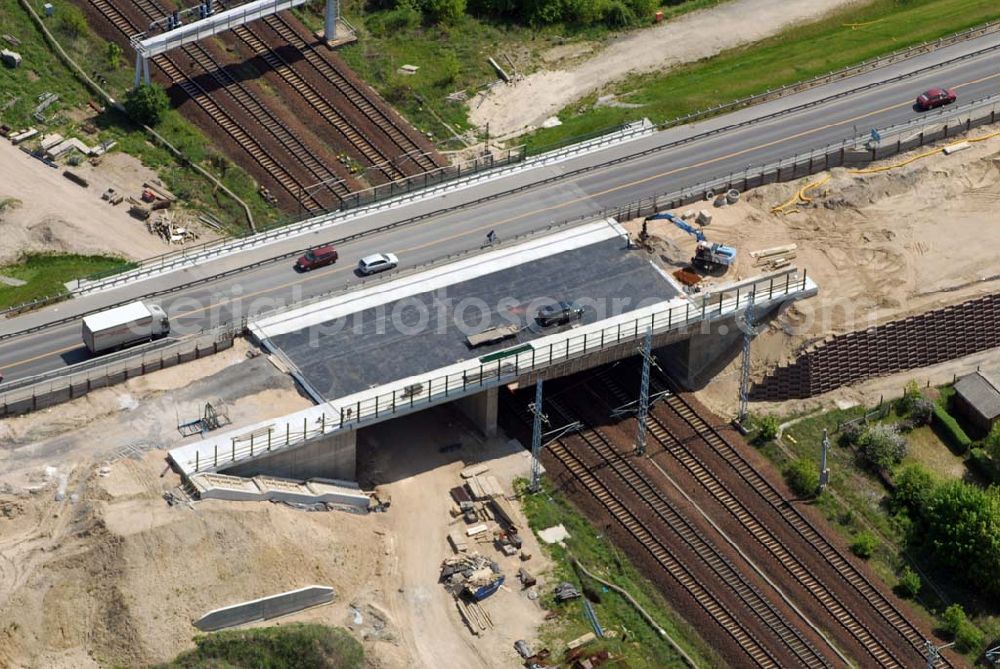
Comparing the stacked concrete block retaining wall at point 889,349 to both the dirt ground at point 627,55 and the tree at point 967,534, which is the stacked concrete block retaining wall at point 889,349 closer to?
the tree at point 967,534

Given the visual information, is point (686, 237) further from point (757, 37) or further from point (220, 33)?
point (220, 33)

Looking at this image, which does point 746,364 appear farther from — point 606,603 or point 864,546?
point 606,603

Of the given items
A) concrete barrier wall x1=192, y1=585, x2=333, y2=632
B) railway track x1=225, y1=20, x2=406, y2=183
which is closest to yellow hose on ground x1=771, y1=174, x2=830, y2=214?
railway track x1=225, y1=20, x2=406, y2=183

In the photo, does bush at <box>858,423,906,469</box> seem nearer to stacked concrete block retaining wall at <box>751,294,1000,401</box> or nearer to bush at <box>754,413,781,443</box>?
bush at <box>754,413,781,443</box>

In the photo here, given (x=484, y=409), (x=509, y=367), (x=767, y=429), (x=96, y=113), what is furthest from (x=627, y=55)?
(x=484, y=409)

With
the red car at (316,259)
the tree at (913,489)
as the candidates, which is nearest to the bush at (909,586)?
the tree at (913,489)
